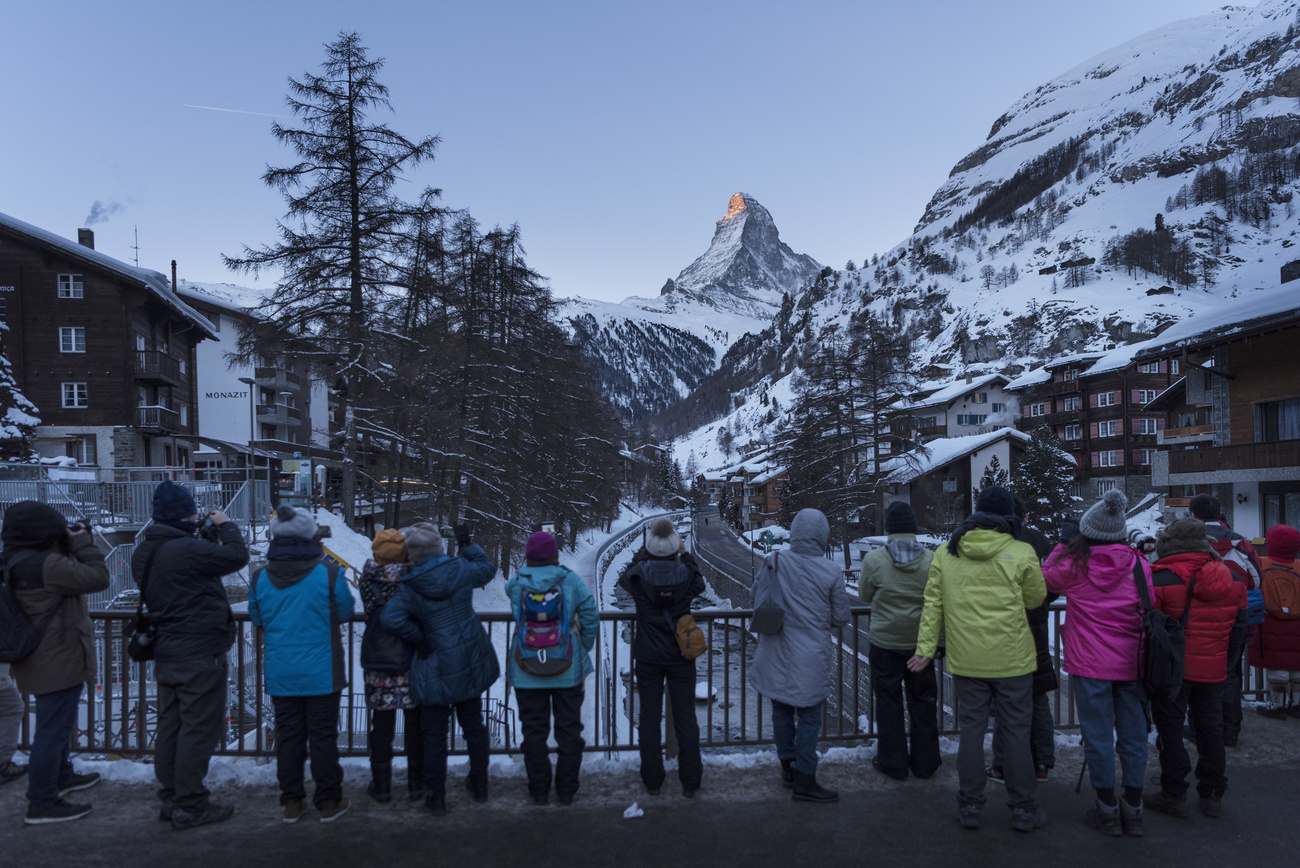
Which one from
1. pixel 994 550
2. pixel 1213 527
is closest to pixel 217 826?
pixel 994 550

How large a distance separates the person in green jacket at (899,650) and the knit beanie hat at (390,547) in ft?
10.1

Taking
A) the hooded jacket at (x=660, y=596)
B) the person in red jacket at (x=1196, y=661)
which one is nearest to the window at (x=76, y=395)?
the hooded jacket at (x=660, y=596)

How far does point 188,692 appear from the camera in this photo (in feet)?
15.6

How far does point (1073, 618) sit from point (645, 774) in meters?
2.90

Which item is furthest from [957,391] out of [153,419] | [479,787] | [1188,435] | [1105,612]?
[479,787]

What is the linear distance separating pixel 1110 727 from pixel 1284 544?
319cm

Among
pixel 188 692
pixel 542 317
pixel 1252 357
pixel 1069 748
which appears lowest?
pixel 1069 748

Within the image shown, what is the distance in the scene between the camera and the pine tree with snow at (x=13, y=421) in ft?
87.1

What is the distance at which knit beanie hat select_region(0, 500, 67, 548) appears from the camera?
4.75 m

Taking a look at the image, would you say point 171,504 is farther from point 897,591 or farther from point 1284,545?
point 1284,545

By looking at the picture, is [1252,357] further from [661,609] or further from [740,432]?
[740,432]

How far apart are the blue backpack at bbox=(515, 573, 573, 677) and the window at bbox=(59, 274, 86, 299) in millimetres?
39941

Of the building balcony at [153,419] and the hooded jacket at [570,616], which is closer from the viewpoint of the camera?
the hooded jacket at [570,616]

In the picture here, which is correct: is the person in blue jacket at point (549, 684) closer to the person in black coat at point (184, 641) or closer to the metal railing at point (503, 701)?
the metal railing at point (503, 701)
